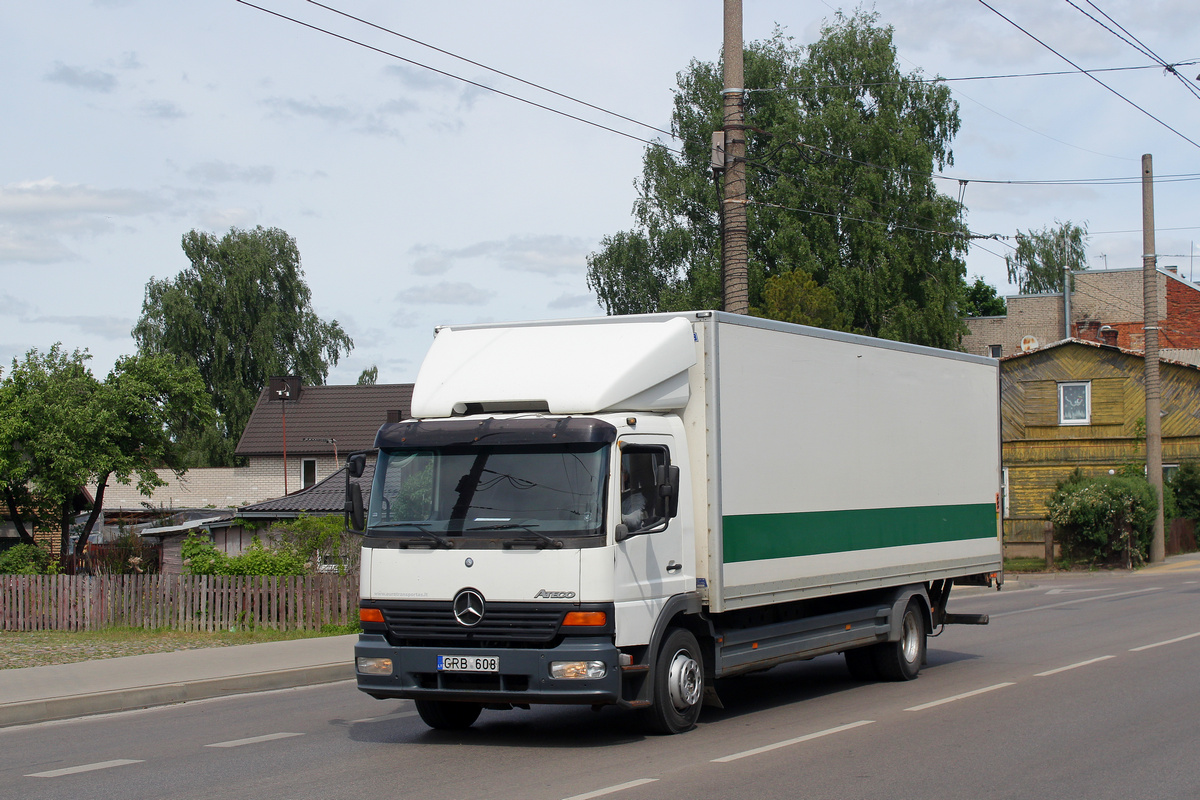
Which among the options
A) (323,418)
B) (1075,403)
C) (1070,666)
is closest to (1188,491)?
(1075,403)

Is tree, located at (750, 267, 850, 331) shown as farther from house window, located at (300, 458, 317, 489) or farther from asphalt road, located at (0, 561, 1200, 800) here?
house window, located at (300, 458, 317, 489)

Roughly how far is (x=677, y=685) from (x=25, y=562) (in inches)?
955

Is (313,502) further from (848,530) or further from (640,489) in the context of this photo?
(640,489)

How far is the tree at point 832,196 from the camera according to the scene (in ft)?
154

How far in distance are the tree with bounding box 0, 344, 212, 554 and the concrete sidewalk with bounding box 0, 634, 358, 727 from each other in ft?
49.6

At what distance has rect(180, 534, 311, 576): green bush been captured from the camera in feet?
64.8

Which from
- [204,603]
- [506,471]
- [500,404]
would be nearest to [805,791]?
[506,471]

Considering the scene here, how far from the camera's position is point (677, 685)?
9508mm

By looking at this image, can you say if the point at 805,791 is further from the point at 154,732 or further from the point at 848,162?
the point at 848,162

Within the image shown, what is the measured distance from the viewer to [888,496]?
12352mm

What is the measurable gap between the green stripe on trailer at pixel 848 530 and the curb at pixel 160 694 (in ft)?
20.9

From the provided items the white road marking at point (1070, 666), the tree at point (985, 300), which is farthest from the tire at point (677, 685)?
the tree at point (985, 300)

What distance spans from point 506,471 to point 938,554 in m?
6.10

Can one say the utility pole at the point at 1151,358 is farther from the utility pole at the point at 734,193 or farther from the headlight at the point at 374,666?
the headlight at the point at 374,666
